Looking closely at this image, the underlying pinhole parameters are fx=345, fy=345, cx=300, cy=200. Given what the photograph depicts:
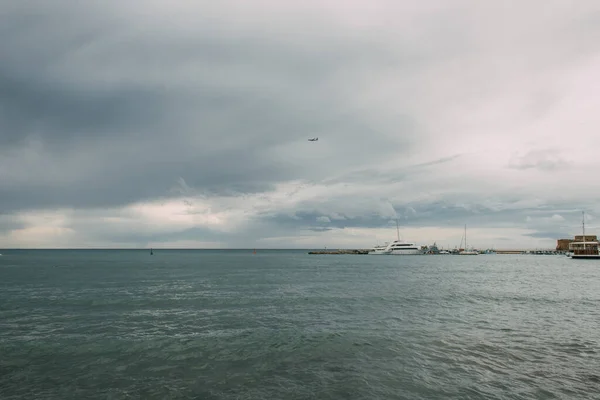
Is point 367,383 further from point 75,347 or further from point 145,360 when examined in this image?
point 75,347

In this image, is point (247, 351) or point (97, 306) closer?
point (247, 351)

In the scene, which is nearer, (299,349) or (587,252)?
(299,349)

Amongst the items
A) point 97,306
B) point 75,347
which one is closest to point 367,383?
point 75,347

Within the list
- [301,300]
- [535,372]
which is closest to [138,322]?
[301,300]

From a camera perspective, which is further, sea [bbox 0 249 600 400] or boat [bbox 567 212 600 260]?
boat [bbox 567 212 600 260]

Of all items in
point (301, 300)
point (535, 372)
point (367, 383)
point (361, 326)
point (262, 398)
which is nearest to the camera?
point (262, 398)

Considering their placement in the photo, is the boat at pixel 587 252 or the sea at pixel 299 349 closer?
the sea at pixel 299 349

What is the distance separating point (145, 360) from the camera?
21953 mm

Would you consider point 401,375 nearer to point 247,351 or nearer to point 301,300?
point 247,351

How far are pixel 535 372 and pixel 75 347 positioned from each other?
3019 cm

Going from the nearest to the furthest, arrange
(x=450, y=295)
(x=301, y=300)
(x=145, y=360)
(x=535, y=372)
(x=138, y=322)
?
(x=535, y=372)
(x=145, y=360)
(x=138, y=322)
(x=301, y=300)
(x=450, y=295)

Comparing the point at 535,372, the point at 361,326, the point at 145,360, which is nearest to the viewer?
the point at 535,372

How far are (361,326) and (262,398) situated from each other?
53.7ft

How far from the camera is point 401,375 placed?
1966cm
